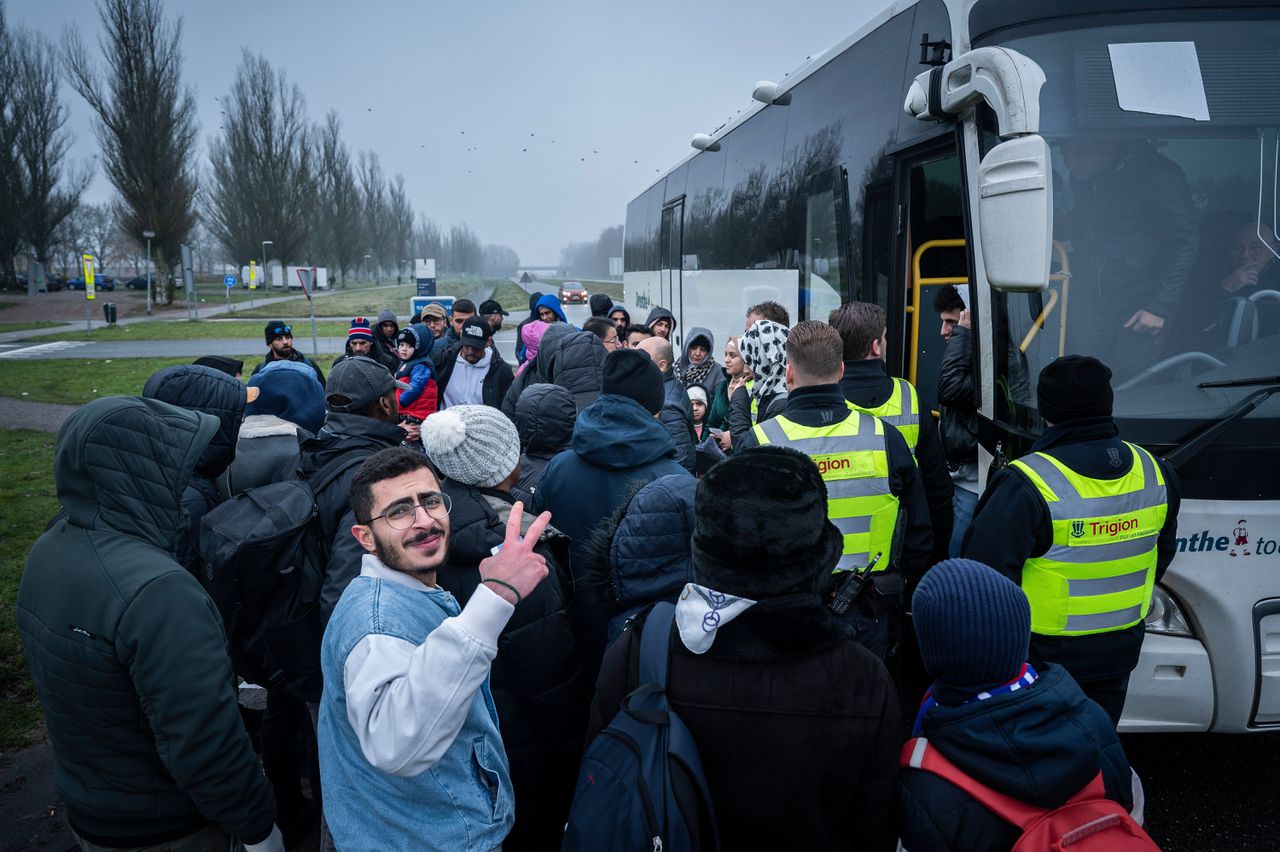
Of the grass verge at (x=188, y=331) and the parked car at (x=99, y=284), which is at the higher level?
the parked car at (x=99, y=284)

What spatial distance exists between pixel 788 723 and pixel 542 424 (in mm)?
2585

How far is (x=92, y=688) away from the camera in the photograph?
2219mm

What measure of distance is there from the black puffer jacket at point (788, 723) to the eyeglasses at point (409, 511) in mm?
788

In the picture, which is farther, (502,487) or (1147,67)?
(1147,67)

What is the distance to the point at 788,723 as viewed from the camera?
1750mm

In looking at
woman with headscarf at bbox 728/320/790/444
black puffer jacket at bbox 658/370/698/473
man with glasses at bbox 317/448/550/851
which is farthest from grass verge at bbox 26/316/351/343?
man with glasses at bbox 317/448/550/851

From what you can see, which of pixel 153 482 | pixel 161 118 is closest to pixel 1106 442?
pixel 153 482

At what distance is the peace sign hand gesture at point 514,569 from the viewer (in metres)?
1.92

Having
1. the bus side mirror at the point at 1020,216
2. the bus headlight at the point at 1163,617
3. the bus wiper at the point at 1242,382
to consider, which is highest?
the bus side mirror at the point at 1020,216

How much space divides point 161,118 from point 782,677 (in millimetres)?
52798

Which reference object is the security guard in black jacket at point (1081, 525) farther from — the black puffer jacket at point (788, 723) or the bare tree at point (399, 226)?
the bare tree at point (399, 226)

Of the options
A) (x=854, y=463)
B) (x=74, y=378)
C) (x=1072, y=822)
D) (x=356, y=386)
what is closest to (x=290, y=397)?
(x=356, y=386)

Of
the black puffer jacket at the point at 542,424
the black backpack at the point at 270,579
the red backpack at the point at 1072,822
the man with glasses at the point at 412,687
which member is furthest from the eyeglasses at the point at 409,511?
the black puffer jacket at the point at 542,424

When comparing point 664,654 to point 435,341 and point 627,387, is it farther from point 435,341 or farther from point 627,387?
point 435,341
